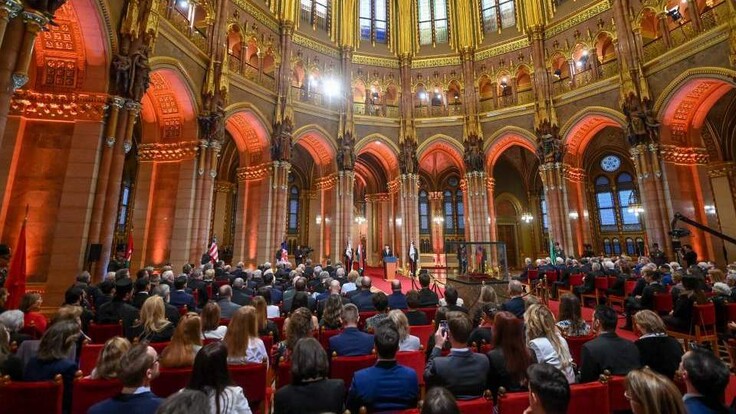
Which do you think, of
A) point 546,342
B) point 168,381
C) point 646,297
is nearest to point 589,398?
point 546,342

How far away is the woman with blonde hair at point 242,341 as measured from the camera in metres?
3.30

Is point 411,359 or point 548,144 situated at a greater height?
point 548,144

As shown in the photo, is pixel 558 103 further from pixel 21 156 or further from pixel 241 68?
pixel 21 156

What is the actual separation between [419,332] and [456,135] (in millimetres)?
18902

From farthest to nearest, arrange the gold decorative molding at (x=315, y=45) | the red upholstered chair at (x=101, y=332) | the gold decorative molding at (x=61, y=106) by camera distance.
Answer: the gold decorative molding at (x=315, y=45)
the gold decorative molding at (x=61, y=106)
the red upholstered chair at (x=101, y=332)

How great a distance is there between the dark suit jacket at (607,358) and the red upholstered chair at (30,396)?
14.0ft

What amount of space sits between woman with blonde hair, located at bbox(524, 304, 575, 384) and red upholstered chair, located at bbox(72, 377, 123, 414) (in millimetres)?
3547

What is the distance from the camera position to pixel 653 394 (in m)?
1.75

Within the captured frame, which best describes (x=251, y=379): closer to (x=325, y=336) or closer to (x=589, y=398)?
(x=325, y=336)

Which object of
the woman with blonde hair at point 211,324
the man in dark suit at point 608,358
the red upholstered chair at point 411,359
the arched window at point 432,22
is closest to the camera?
the man in dark suit at point 608,358

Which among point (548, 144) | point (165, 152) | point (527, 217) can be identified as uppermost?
point (548, 144)

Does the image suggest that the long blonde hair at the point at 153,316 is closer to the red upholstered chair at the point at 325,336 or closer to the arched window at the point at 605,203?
the red upholstered chair at the point at 325,336

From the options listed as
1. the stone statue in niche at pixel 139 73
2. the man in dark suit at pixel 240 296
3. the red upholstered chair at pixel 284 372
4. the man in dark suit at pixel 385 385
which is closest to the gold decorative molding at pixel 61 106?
the stone statue in niche at pixel 139 73

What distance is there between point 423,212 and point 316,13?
16350 mm
